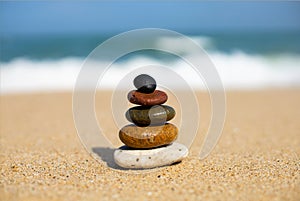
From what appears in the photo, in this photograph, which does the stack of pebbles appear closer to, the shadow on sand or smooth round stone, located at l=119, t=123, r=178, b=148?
smooth round stone, located at l=119, t=123, r=178, b=148

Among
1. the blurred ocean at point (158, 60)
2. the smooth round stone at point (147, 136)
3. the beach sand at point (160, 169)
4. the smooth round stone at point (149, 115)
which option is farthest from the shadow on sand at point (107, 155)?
the blurred ocean at point (158, 60)

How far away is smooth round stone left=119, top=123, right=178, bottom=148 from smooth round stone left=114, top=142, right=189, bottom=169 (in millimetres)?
75

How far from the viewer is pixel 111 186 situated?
3809mm

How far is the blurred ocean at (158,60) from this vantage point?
13.7 meters

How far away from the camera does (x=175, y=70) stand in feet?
46.2

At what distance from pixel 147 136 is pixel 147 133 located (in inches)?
1.4

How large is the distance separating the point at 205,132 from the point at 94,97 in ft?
15.2

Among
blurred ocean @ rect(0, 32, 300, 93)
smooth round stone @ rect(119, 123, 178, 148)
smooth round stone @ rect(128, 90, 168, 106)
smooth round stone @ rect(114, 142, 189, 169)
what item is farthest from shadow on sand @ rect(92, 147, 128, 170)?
blurred ocean @ rect(0, 32, 300, 93)

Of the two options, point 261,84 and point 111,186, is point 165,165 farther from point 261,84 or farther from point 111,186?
point 261,84

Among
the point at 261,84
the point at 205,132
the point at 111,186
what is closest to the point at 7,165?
the point at 111,186

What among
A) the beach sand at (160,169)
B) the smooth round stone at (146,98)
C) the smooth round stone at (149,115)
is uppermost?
the smooth round stone at (146,98)

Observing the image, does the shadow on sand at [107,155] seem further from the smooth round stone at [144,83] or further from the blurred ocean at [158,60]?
the blurred ocean at [158,60]

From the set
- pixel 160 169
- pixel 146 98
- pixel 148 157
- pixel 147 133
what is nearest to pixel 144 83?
pixel 146 98

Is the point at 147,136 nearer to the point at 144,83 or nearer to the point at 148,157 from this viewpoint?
the point at 148,157
